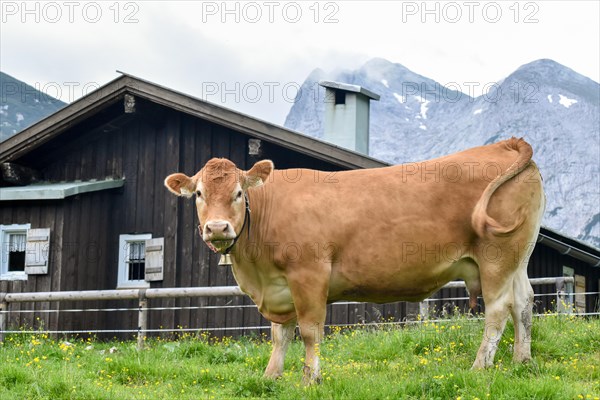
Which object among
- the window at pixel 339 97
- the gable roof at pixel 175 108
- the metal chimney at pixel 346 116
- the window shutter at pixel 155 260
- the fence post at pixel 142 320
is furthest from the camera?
the window at pixel 339 97


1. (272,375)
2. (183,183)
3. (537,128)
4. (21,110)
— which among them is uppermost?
(21,110)

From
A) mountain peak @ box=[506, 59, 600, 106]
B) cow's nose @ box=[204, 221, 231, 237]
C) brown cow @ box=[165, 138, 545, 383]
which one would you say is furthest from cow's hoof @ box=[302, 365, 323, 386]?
mountain peak @ box=[506, 59, 600, 106]

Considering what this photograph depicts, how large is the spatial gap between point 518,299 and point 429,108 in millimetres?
180579

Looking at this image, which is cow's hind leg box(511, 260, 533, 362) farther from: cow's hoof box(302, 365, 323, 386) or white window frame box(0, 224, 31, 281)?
white window frame box(0, 224, 31, 281)

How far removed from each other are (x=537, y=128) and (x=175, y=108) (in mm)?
125116

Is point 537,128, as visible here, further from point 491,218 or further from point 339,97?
point 491,218

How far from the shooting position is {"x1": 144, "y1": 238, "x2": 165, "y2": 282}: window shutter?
52.0ft

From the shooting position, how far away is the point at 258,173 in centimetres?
800

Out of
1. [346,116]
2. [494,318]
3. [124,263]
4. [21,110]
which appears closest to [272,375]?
[494,318]

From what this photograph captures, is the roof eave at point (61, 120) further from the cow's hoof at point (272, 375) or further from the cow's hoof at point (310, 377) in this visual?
the cow's hoof at point (310, 377)

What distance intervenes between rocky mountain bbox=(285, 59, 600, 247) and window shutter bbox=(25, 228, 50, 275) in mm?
87470

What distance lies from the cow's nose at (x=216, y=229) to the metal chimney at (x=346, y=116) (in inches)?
447

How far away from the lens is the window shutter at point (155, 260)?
15844 millimetres

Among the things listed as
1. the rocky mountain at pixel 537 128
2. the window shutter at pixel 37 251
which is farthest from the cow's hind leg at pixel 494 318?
the rocky mountain at pixel 537 128
